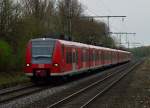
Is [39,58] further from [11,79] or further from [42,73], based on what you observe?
[11,79]

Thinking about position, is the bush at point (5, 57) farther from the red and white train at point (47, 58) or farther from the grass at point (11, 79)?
the red and white train at point (47, 58)

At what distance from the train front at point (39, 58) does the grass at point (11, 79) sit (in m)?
1.29

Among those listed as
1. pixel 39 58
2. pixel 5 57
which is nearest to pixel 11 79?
pixel 5 57

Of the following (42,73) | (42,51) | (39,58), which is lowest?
(42,73)

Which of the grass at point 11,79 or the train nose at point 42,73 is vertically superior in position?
the train nose at point 42,73

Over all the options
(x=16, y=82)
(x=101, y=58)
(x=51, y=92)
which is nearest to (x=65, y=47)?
(x=16, y=82)

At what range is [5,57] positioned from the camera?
101 ft

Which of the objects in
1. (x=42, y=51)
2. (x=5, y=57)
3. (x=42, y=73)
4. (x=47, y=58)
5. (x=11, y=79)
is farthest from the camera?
(x=5, y=57)

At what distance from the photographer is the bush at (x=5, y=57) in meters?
30.4

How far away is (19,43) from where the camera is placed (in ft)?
117

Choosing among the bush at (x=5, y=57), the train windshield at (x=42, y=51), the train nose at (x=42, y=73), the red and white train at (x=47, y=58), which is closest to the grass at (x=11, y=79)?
the bush at (x=5, y=57)

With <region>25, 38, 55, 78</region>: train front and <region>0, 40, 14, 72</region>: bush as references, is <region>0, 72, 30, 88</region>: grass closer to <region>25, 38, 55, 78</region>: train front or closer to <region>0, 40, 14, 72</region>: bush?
Result: <region>0, 40, 14, 72</region>: bush

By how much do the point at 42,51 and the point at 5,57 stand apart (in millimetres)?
6131

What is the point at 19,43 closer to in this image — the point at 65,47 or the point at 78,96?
the point at 65,47
